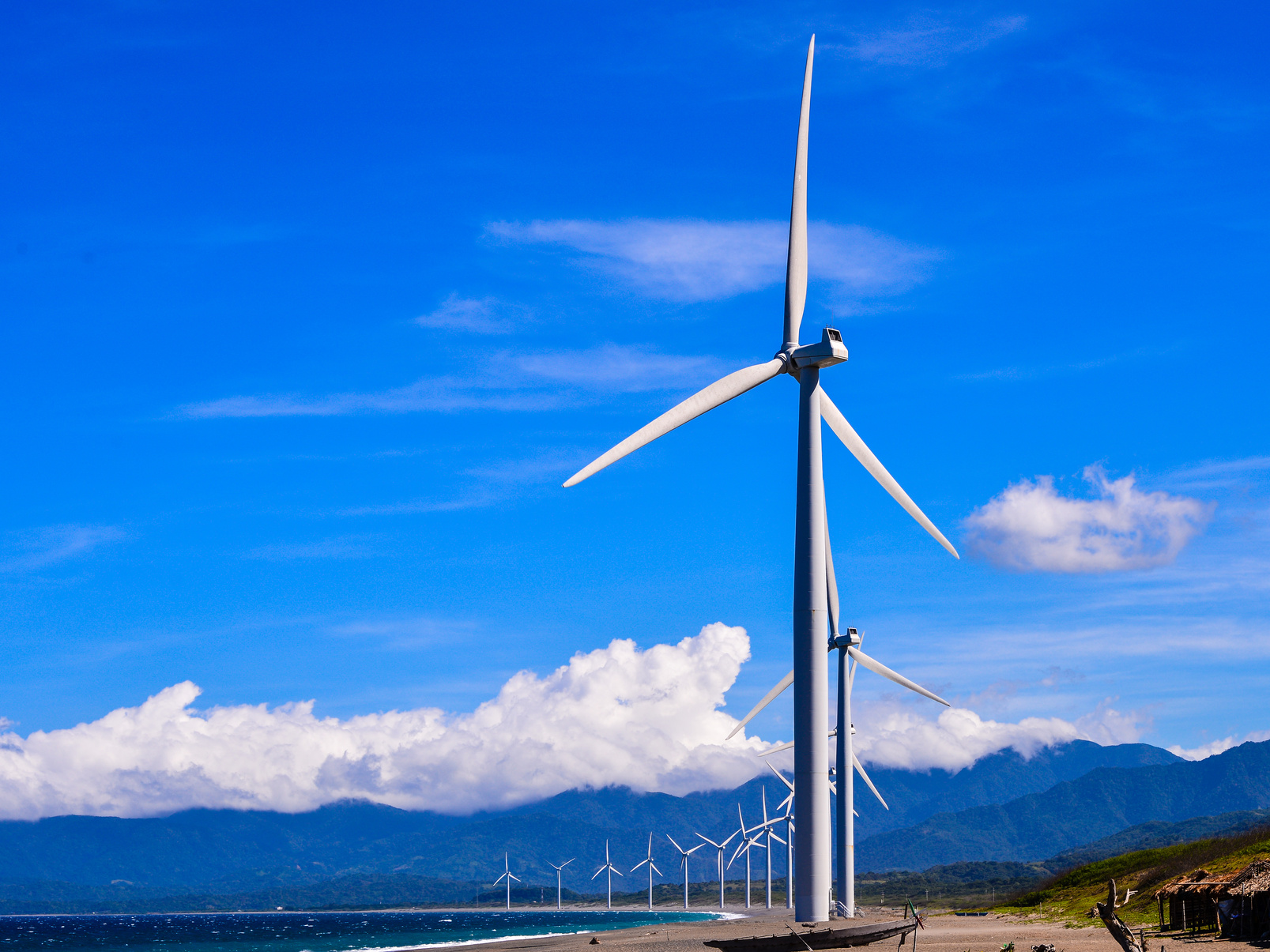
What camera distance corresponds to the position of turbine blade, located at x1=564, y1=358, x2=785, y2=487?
1633 inches

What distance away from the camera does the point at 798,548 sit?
1732 inches

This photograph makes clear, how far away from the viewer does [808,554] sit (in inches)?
1715

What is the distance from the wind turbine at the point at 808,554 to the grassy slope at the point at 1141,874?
26.1m

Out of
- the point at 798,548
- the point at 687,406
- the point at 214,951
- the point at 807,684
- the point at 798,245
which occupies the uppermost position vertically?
the point at 798,245

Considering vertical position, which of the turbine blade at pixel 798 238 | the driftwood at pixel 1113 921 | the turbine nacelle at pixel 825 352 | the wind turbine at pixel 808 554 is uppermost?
the turbine blade at pixel 798 238

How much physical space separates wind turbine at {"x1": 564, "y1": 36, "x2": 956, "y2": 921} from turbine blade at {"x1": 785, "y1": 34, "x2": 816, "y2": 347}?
0.06 meters

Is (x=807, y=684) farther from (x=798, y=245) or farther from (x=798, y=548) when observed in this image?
(x=798, y=245)

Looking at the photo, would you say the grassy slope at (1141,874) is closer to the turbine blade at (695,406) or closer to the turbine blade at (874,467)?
the turbine blade at (874,467)

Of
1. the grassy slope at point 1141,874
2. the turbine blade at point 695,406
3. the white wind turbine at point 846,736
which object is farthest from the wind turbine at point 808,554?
the white wind turbine at point 846,736

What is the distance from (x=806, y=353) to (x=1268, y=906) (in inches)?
1119

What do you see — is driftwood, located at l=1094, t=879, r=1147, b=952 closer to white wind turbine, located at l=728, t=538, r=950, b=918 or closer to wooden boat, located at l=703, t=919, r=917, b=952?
wooden boat, located at l=703, t=919, r=917, b=952

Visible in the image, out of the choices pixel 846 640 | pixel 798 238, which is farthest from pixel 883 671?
pixel 798 238

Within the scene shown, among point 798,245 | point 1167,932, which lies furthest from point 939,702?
point 798,245

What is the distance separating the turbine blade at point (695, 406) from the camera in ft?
136
